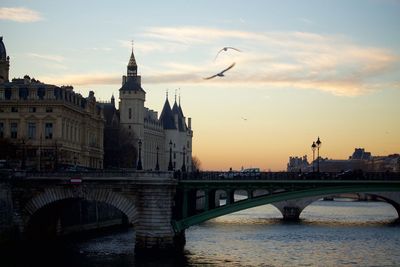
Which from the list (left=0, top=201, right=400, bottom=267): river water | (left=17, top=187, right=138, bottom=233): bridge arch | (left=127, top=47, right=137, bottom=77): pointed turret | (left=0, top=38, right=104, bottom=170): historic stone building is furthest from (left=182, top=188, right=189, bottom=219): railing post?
(left=127, top=47, right=137, bottom=77): pointed turret

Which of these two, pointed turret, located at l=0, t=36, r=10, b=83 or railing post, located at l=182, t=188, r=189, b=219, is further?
pointed turret, located at l=0, t=36, r=10, b=83

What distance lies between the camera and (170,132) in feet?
646

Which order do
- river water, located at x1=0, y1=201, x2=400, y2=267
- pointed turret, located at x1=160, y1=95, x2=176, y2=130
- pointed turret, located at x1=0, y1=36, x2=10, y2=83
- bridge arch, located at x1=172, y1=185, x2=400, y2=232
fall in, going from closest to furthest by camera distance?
river water, located at x1=0, y1=201, x2=400, y2=267, bridge arch, located at x1=172, y1=185, x2=400, y2=232, pointed turret, located at x1=0, y1=36, x2=10, y2=83, pointed turret, located at x1=160, y1=95, x2=176, y2=130

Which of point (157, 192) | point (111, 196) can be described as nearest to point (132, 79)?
point (111, 196)

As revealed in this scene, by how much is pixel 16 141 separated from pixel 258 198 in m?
45.1

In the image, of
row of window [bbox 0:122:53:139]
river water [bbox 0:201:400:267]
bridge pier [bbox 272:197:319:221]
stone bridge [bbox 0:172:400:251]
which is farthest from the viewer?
bridge pier [bbox 272:197:319:221]

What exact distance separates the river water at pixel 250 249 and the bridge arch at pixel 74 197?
3120 millimetres

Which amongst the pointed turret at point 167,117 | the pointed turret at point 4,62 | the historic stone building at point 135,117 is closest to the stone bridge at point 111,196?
the pointed turret at point 4,62

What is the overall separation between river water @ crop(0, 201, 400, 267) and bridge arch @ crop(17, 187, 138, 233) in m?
3.12

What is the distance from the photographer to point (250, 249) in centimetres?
7044

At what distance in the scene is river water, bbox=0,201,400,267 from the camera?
61.3 m

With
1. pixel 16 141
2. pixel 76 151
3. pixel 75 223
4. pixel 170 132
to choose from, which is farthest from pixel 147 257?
pixel 170 132

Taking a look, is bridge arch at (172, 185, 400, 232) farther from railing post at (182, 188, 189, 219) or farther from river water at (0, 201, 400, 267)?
river water at (0, 201, 400, 267)

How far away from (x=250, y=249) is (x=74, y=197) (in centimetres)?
1509
